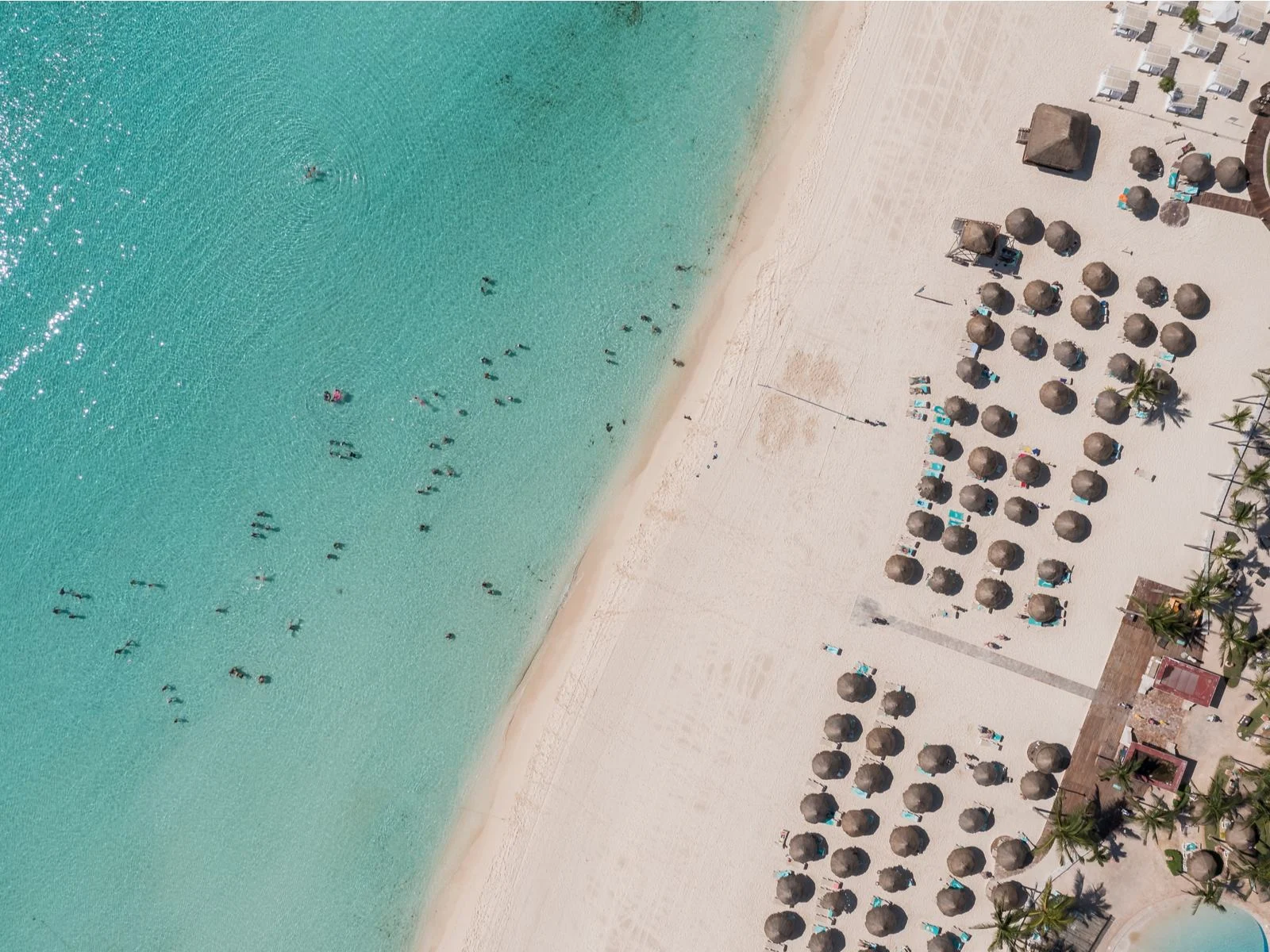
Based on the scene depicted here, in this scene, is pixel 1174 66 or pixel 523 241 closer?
pixel 1174 66

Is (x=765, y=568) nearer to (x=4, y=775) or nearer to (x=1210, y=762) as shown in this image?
(x=1210, y=762)

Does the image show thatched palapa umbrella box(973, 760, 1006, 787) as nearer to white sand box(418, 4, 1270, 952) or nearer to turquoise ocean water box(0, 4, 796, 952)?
white sand box(418, 4, 1270, 952)

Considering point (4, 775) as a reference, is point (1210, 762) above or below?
above

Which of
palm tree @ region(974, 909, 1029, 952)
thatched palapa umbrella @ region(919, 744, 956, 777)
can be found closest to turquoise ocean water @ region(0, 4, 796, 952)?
thatched palapa umbrella @ region(919, 744, 956, 777)

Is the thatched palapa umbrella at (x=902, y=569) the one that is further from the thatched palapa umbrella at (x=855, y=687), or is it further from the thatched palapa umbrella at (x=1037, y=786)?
the thatched palapa umbrella at (x=1037, y=786)

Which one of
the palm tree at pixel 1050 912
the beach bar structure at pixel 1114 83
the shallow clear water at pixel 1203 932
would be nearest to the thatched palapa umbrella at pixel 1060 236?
the beach bar structure at pixel 1114 83

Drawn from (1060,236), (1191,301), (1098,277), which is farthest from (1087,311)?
(1191,301)

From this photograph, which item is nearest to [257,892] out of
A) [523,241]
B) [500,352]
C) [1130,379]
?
[500,352]
